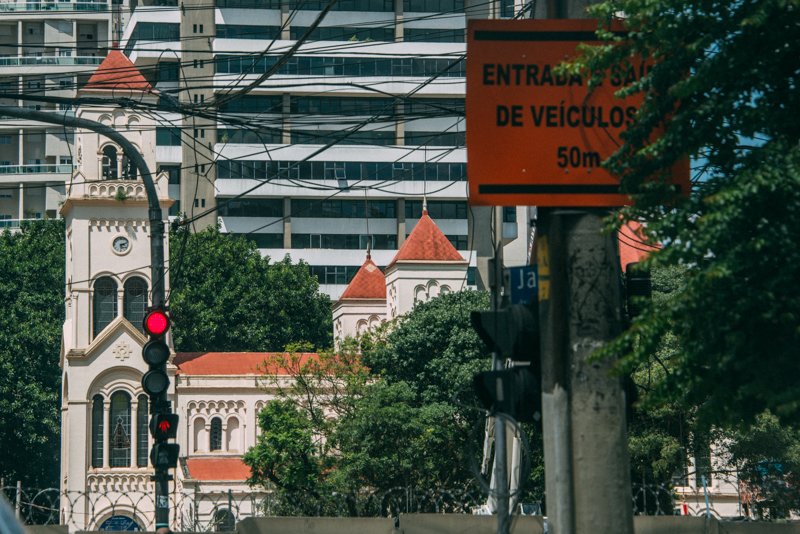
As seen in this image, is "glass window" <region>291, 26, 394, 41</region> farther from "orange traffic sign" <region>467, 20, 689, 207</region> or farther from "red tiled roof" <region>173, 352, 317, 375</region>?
"orange traffic sign" <region>467, 20, 689, 207</region>

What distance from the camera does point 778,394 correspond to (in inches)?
364

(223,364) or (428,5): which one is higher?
(428,5)

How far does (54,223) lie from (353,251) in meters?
26.8

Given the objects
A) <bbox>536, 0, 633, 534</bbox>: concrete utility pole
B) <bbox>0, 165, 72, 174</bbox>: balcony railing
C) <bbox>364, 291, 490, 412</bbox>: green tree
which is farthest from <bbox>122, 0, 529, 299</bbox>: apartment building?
<bbox>536, 0, 633, 534</bbox>: concrete utility pole

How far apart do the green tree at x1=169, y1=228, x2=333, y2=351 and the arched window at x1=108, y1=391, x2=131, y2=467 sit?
38.3 feet

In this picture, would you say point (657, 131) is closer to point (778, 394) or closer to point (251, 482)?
point (778, 394)

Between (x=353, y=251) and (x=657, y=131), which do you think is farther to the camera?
(x=353, y=251)

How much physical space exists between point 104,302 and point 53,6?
5542 centimetres

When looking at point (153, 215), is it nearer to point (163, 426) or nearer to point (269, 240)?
point (163, 426)

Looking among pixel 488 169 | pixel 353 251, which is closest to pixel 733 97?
pixel 488 169

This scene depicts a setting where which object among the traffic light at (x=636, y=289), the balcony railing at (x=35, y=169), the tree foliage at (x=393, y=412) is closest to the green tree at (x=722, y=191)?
A: the traffic light at (x=636, y=289)

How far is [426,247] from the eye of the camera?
7369cm

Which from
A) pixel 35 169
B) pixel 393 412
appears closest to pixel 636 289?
pixel 393 412

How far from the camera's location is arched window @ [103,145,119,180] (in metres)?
59.1
